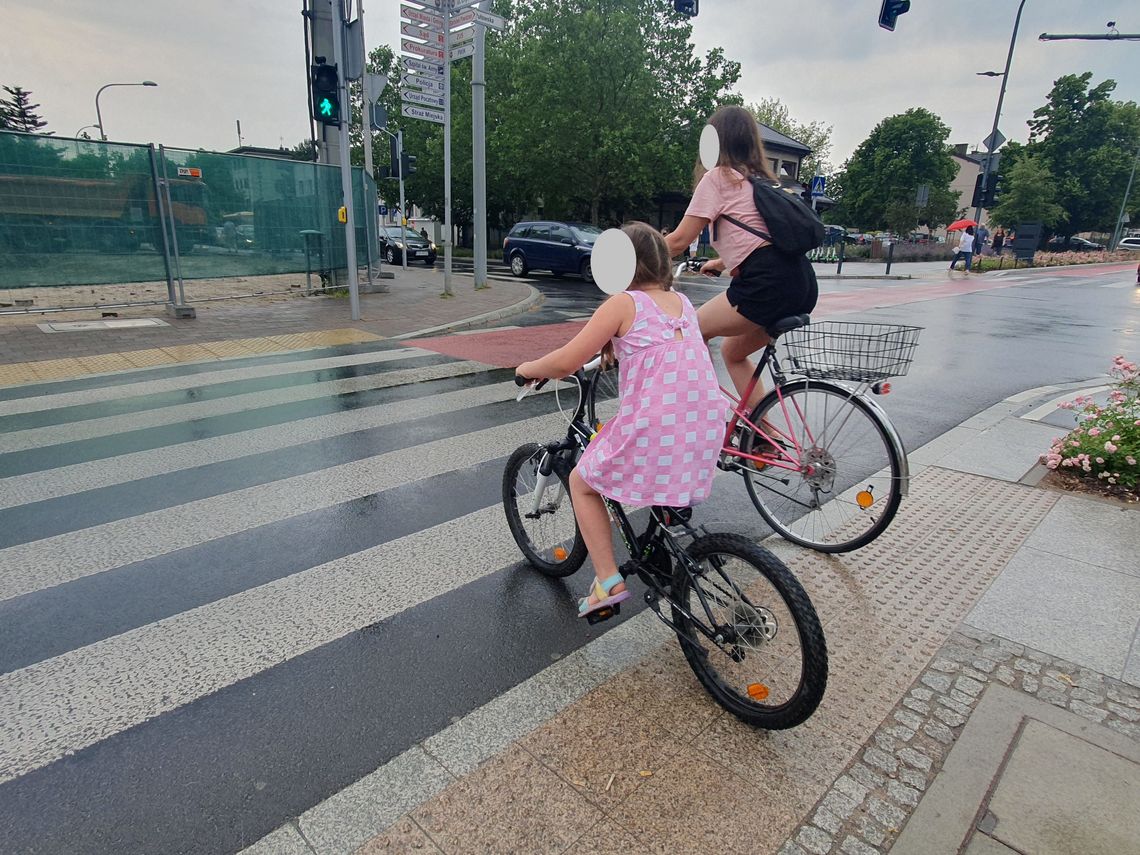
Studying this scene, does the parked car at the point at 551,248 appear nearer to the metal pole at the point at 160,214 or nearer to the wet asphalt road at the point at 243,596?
the metal pole at the point at 160,214

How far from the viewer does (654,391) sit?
2.33 m

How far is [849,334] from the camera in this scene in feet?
11.0

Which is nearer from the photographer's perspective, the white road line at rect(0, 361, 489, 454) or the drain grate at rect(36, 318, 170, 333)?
the white road line at rect(0, 361, 489, 454)

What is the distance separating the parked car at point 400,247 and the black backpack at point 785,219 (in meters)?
25.8

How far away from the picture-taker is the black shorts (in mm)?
3400

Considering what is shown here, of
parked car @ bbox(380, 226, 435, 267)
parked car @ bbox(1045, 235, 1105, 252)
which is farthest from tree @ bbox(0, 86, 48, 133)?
parked car @ bbox(1045, 235, 1105, 252)

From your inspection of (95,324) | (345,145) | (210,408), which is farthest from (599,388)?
(95,324)

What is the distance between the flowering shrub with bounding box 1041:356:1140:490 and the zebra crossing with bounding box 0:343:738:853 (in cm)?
371

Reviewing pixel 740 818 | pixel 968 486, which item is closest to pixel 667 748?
pixel 740 818

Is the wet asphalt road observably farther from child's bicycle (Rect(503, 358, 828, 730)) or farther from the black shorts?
the black shorts

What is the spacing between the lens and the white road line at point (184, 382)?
253 inches

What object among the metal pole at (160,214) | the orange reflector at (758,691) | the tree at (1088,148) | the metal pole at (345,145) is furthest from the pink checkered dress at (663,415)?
the tree at (1088,148)

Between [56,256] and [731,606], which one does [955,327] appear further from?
[56,256]

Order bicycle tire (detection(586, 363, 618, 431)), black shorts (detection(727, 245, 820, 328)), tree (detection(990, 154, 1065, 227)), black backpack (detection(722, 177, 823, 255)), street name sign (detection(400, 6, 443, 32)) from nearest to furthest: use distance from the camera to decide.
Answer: bicycle tire (detection(586, 363, 618, 431)), black backpack (detection(722, 177, 823, 255)), black shorts (detection(727, 245, 820, 328)), street name sign (detection(400, 6, 443, 32)), tree (detection(990, 154, 1065, 227))
